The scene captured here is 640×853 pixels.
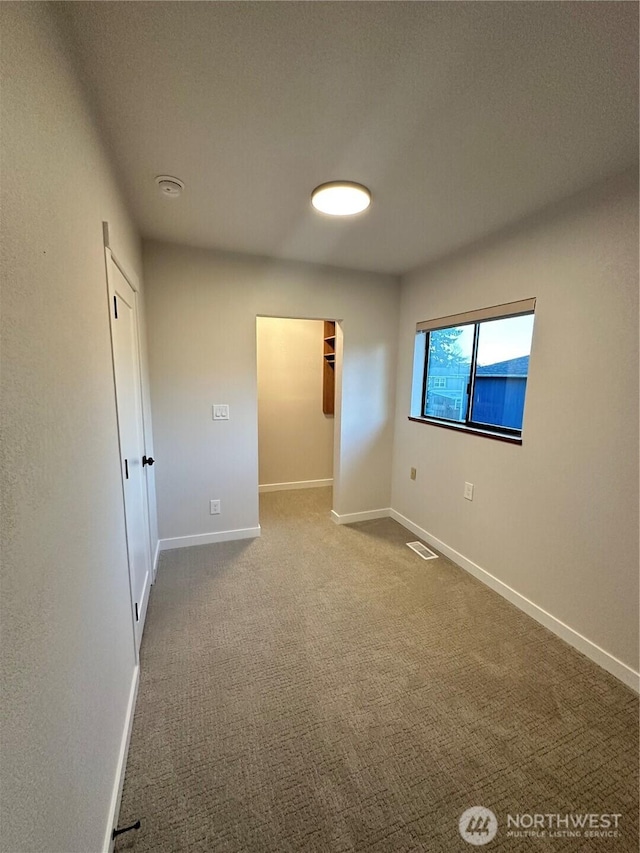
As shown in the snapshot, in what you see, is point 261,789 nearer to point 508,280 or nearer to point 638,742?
point 638,742

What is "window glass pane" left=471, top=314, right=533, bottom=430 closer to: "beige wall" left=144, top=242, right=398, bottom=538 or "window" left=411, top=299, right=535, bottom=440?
"window" left=411, top=299, right=535, bottom=440

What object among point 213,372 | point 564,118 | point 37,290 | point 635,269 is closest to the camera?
point 37,290

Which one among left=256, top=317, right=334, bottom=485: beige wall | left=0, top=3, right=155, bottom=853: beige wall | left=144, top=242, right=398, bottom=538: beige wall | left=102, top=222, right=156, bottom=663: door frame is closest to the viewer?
left=0, top=3, right=155, bottom=853: beige wall

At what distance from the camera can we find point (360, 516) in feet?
11.5

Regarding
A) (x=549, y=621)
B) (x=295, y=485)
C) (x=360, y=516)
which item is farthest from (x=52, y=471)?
(x=295, y=485)

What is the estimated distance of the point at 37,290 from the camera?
766 mm

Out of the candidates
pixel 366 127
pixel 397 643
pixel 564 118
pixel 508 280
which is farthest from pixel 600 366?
pixel 397 643

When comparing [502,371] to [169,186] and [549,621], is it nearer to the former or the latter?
[549,621]

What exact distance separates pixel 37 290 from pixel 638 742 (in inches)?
101

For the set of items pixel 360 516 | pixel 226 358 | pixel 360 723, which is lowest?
pixel 360 723

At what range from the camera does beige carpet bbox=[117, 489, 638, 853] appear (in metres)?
1.15

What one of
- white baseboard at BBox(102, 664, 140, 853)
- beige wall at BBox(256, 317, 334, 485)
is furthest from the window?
white baseboard at BBox(102, 664, 140, 853)

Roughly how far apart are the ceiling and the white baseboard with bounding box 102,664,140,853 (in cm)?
232

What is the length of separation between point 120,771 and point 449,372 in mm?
3024
